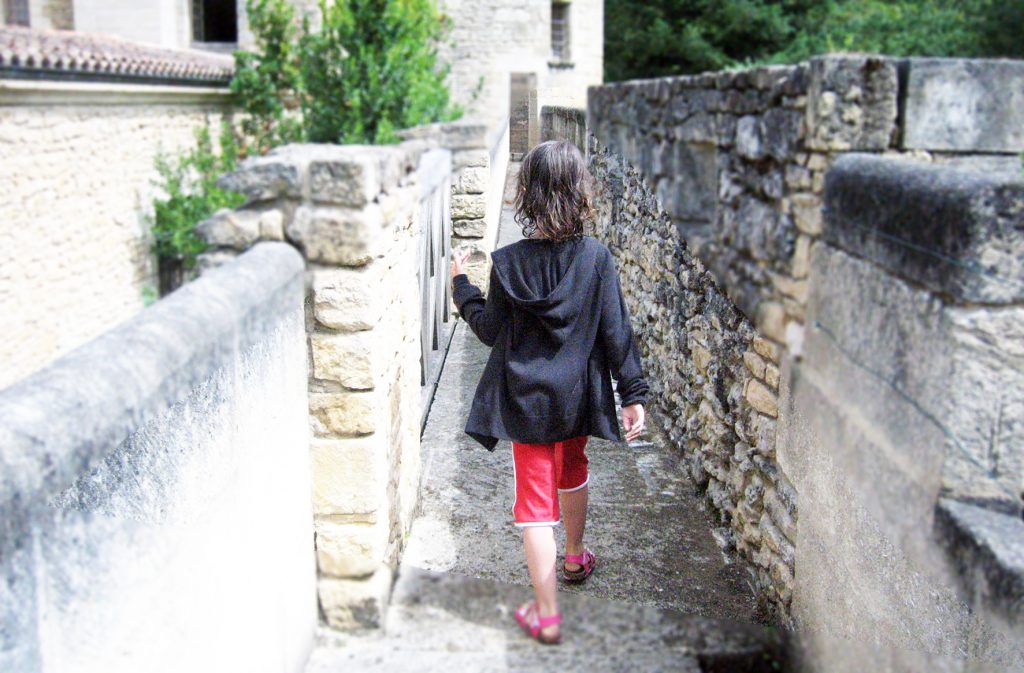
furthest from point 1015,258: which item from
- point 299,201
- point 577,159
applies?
point 299,201

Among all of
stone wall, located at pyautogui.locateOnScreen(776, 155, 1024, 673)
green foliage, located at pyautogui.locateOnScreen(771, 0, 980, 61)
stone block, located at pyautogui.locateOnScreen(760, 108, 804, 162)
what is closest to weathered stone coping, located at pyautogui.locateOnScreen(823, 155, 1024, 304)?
stone wall, located at pyautogui.locateOnScreen(776, 155, 1024, 673)

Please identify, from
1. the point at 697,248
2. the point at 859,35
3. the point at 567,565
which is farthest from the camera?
the point at 859,35

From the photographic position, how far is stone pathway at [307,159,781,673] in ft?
8.22

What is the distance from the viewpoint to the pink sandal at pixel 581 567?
11.4 feet

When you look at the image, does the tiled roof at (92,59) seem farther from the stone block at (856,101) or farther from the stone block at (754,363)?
the stone block at (856,101)

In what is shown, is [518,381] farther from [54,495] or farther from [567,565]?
[54,495]

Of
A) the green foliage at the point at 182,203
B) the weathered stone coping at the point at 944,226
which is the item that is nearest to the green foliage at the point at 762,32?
the green foliage at the point at 182,203

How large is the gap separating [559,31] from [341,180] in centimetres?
1875

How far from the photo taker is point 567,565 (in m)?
3.48

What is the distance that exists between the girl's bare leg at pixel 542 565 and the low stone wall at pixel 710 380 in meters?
0.86

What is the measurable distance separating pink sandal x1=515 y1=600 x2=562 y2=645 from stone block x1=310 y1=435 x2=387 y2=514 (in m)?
0.47

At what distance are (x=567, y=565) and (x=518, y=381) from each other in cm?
94

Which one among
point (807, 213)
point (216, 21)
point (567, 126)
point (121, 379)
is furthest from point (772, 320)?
point (216, 21)

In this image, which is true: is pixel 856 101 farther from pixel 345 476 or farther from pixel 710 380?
pixel 710 380
